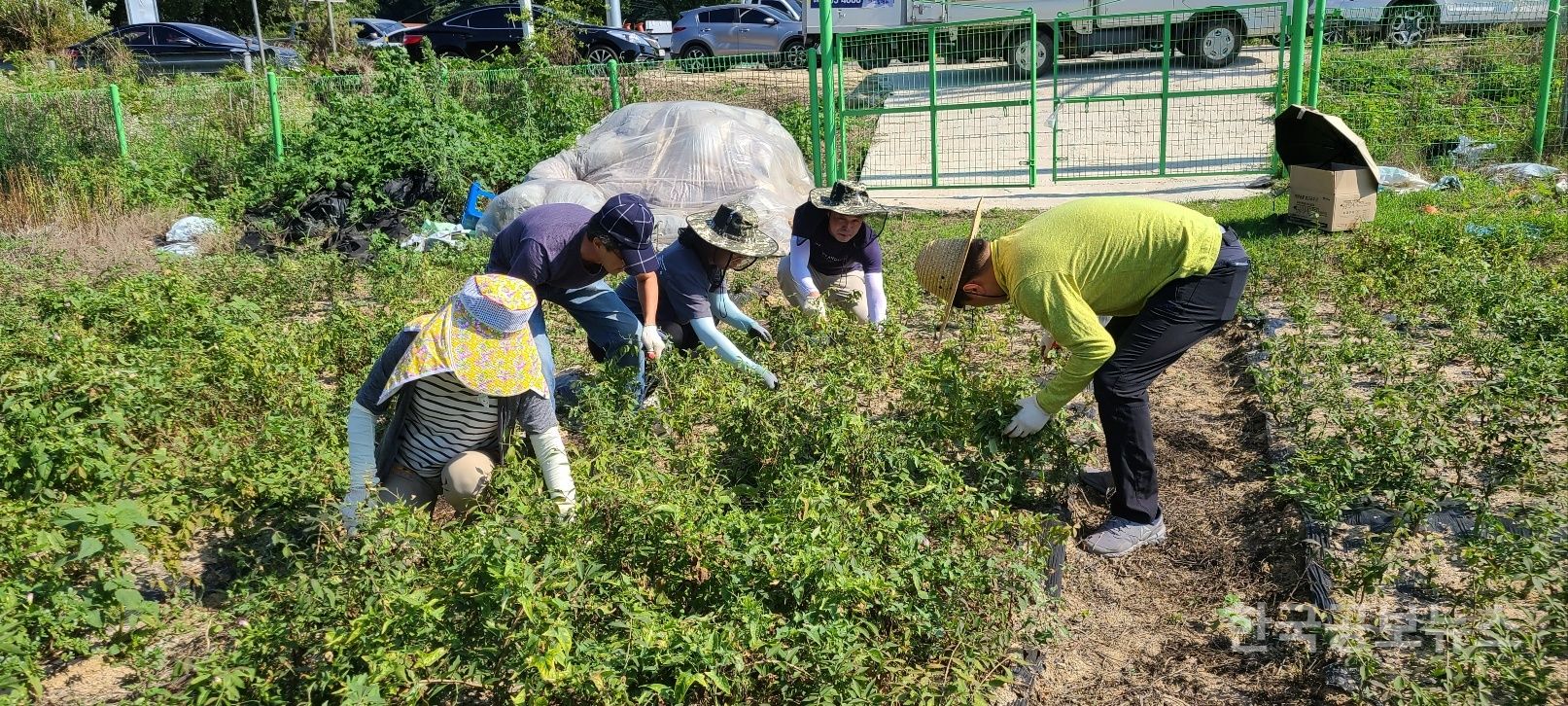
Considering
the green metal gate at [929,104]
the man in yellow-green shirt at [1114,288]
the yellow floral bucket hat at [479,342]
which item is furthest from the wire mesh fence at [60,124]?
the man in yellow-green shirt at [1114,288]

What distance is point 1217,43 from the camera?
12352mm

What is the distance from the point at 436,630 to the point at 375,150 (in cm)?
889

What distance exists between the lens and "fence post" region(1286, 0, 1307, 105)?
10.4 meters

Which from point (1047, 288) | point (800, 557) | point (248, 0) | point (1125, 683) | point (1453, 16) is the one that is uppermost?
point (248, 0)

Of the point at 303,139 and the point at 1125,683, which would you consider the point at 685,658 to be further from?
the point at 303,139

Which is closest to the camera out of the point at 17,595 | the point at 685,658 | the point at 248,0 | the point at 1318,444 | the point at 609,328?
the point at 685,658

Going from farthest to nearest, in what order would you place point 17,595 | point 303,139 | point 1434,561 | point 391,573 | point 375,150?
point 303,139 < point 375,150 < point 1434,561 < point 17,595 < point 391,573

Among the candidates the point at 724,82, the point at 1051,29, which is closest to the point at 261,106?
the point at 724,82

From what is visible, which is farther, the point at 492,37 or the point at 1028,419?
the point at 492,37

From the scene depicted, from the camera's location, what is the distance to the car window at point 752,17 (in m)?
21.7

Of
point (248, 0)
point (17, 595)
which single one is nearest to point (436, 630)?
point (17, 595)

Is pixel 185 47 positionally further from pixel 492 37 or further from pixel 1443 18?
pixel 1443 18

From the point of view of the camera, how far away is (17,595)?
3.00 meters

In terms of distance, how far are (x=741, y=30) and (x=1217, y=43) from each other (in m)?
11.2
